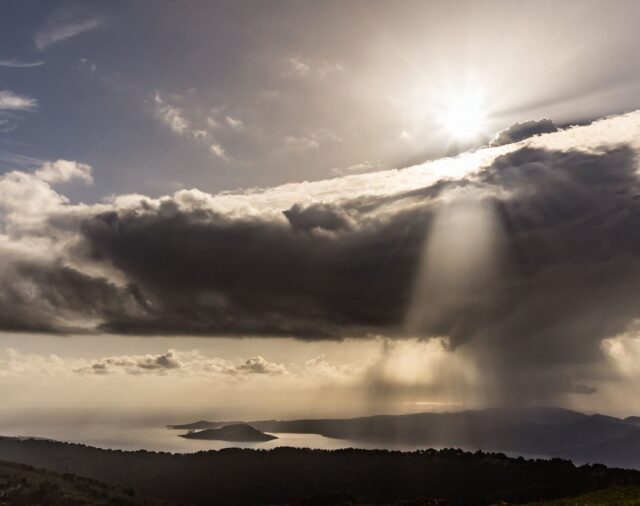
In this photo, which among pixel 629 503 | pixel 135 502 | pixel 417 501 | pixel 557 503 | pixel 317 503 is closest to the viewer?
pixel 629 503

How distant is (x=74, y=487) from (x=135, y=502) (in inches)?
1052

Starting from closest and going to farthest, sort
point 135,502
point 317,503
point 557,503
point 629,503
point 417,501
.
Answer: point 629,503
point 557,503
point 417,501
point 317,503
point 135,502

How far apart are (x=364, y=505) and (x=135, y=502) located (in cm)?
7399

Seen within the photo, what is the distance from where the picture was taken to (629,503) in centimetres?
5944

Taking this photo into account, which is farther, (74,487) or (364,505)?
(74,487)

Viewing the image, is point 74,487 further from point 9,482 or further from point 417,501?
point 417,501

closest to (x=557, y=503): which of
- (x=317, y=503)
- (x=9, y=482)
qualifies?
(x=317, y=503)

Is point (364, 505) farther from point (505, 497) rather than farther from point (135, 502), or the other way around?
point (135, 502)

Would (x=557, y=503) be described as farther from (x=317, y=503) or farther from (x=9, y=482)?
(x=9, y=482)

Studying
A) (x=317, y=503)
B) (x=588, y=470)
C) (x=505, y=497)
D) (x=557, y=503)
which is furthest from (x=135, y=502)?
(x=557, y=503)

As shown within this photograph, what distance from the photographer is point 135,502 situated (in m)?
187

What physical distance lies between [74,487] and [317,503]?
86021mm

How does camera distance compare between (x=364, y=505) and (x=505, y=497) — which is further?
(x=505, y=497)

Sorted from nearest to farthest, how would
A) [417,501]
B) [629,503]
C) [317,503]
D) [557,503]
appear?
[629,503] < [557,503] < [417,501] < [317,503]
